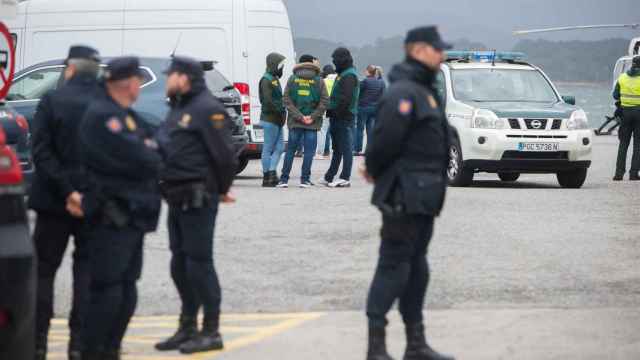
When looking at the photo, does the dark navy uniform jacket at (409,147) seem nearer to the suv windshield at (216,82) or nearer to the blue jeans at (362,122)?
the suv windshield at (216,82)

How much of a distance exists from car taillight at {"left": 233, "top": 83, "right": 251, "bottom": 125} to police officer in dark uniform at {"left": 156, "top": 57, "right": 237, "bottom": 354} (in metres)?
12.9

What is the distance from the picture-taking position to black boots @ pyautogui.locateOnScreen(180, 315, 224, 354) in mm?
8500

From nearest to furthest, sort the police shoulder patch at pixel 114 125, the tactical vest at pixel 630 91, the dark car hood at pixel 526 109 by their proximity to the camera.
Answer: the police shoulder patch at pixel 114 125 < the dark car hood at pixel 526 109 < the tactical vest at pixel 630 91

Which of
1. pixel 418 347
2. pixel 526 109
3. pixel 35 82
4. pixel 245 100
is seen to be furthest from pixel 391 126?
pixel 245 100

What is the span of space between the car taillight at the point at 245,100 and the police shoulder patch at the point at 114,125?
45.8 feet

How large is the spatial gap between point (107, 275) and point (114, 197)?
0.37m

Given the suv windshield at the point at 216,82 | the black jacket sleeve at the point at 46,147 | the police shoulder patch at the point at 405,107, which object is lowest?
the suv windshield at the point at 216,82

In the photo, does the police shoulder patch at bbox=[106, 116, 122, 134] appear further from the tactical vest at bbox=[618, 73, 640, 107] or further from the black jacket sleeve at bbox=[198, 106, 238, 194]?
the tactical vest at bbox=[618, 73, 640, 107]

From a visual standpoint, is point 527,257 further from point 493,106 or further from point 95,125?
point 493,106

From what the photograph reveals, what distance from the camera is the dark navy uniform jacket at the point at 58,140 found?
799cm

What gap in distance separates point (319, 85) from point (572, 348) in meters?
10.7

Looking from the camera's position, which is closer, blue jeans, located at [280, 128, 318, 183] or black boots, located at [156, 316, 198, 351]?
black boots, located at [156, 316, 198, 351]

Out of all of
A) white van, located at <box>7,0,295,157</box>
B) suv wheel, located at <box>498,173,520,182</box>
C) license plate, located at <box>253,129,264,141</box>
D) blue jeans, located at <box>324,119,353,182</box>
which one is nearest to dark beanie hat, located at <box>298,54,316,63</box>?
blue jeans, located at <box>324,119,353,182</box>

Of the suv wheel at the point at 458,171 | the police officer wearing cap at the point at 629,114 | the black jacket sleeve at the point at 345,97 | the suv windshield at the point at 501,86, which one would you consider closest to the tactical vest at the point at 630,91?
the police officer wearing cap at the point at 629,114
